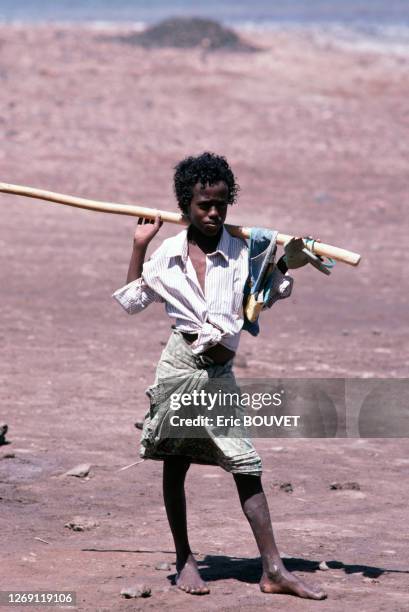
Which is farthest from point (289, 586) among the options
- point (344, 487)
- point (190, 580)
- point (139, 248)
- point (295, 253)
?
point (344, 487)

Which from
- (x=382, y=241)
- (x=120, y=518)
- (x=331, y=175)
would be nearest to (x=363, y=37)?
(x=331, y=175)

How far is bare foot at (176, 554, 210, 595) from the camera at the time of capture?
4.59 meters

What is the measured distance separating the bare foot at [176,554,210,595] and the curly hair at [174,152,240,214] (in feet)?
4.11

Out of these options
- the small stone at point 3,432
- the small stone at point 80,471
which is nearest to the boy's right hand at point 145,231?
the small stone at point 80,471

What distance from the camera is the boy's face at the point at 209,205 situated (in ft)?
14.9

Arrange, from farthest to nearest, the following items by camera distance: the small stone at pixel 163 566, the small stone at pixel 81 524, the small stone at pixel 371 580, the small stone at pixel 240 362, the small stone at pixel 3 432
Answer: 1. the small stone at pixel 240 362
2. the small stone at pixel 3 432
3. the small stone at pixel 81 524
4. the small stone at pixel 163 566
5. the small stone at pixel 371 580

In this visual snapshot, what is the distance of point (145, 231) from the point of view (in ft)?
15.4

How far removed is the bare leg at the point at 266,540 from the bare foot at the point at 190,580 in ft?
0.75

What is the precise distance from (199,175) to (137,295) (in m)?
0.48

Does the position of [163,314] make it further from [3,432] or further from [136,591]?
[136,591]

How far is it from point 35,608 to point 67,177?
36.1ft

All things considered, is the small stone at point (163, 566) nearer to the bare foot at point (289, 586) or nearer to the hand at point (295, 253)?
the bare foot at point (289, 586)

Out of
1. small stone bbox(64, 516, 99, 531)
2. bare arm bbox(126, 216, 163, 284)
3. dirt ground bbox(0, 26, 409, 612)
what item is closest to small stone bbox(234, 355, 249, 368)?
dirt ground bbox(0, 26, 409, 612)

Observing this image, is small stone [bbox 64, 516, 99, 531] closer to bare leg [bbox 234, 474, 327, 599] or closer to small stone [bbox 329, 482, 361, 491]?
bare leg [bbox 234, 474, 327, 599]
